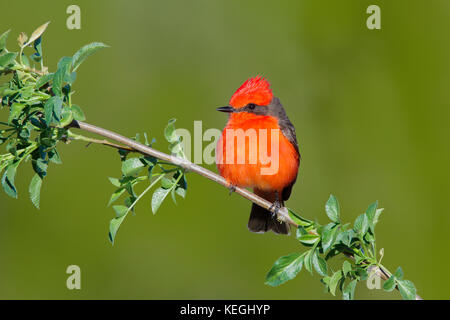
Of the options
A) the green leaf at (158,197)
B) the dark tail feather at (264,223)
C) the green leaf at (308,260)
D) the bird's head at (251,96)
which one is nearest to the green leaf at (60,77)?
the green leaf at (158,197)

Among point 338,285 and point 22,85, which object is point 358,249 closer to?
point 338,285

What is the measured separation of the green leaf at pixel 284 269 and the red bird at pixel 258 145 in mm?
1656

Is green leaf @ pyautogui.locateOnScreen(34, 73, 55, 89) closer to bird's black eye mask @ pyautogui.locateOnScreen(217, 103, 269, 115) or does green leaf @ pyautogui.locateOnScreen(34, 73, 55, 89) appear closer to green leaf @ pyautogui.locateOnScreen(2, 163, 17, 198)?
green leaf @ pyautogui.locateOnScreen(2, 163, 17, 198)

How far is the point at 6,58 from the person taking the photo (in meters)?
2.53

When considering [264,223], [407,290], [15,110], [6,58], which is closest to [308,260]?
[407,290]

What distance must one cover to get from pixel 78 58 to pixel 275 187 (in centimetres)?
217

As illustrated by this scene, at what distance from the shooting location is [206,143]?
4.91 meters

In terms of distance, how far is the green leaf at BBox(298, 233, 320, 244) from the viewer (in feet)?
8.30

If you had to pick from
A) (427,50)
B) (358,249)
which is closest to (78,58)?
(358,249)

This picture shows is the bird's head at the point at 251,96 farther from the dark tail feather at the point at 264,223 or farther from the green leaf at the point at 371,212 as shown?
the green leaf at the point at 371,212

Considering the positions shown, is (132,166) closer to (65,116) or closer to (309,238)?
(65,116)

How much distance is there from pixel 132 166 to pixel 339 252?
96cm

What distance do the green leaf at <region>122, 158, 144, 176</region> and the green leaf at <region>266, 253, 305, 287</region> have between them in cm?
72

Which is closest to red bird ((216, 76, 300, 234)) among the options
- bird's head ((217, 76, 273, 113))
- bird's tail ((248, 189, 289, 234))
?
Result: bird's head ((217, 76, 273, 113))
